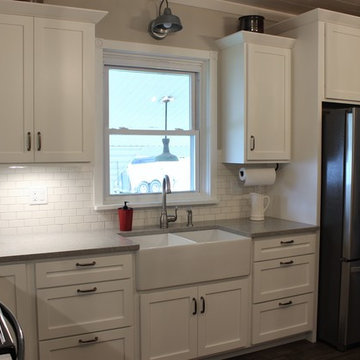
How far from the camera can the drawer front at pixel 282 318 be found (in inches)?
129

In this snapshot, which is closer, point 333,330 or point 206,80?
point 333,330

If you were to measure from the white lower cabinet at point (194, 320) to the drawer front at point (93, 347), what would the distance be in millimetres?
123

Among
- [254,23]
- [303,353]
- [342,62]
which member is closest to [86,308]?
[303,353]

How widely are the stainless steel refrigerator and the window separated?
891 mm

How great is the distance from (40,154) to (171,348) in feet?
4.75

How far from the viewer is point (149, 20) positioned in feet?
11.2

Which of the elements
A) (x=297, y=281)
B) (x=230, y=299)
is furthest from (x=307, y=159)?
(x=230, y=299)

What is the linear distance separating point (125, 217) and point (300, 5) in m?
2.33

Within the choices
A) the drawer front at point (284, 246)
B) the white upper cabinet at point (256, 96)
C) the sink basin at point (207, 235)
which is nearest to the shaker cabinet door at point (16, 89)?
the sink basin at point (207, 235)

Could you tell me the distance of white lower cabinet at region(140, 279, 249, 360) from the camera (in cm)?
286

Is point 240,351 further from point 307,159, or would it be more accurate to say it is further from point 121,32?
point 121,32

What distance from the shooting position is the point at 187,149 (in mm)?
3746

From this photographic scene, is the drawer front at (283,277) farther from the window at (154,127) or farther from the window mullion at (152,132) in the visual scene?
the window mullion at (152,132)

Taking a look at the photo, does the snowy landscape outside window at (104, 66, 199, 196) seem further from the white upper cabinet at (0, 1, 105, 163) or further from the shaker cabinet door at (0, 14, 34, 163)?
the shaker cabinet door at (0, 14, 34, 163)
